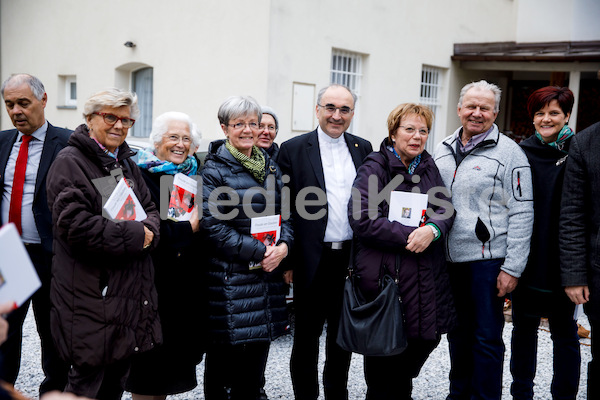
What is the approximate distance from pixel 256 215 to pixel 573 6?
11808 mm

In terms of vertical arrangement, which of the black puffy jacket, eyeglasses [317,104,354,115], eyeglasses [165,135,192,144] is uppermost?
eyeglasses [317,104,354,115]

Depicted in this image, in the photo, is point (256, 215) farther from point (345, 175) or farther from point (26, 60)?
point (26, 60)

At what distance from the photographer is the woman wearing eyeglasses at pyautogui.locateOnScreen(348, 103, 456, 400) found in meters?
3.17

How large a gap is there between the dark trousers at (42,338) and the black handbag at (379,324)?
1813 mm

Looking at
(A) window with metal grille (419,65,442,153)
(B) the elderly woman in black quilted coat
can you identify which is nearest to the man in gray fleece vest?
(B) the elderly woman in black quilted coat

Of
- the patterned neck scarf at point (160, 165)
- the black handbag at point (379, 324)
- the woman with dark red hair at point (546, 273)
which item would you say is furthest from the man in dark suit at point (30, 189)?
the woman with dark red hair at point (546, 273)

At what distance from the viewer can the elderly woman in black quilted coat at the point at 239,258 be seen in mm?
3109

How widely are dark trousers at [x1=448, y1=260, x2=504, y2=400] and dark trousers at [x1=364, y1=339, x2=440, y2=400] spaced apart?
343 millimetres

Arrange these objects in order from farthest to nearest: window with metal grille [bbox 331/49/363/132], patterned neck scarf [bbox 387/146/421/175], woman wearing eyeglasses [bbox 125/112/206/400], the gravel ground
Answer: window with metal grille [bbox 331/49/363/132] < the gravel ground < patterned neck scarf [bbox 387/146/421/175] < woman wearing eyeglasses [bbox 125/112/206/400]

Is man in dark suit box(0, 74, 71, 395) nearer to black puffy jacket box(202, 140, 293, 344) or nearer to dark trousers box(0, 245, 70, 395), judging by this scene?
dark trousers box(0, 245, 70, 395)

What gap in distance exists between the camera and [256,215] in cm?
322

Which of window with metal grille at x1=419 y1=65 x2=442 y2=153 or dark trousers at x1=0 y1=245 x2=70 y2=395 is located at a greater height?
window with metal grille at x1=419 y1=65 x2=442 y2=153

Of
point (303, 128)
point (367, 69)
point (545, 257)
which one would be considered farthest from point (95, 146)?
point (367, 69)

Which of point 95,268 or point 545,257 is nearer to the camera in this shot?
point 95,268
